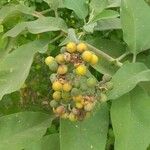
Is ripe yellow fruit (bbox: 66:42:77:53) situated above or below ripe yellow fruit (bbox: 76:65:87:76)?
above

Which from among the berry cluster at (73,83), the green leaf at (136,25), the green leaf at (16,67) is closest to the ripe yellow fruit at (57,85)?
the berry cluster at (73,83)

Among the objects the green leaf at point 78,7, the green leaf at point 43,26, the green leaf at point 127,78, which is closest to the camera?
the green leaf at point 127,78

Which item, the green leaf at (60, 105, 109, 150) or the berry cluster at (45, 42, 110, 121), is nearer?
the berry cluster at (45, 42, 110, 121)

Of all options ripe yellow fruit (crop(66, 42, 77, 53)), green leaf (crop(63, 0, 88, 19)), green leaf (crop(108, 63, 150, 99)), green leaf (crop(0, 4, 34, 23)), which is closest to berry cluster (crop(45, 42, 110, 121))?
ripe yellow fruit (crop(66, 42, 77, 53))

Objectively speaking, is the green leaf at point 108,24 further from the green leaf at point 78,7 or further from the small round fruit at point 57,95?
the small round fruit at point 57,95

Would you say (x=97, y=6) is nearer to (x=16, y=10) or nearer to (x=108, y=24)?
(x=108, y=24)

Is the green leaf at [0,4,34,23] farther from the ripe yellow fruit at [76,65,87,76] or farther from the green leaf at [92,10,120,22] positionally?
the ripe yellow fruit at [76,65,87,76]
